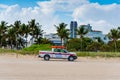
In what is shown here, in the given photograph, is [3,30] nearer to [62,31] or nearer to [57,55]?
[62,31]

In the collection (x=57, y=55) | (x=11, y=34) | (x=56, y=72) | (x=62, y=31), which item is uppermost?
(x=62, y=31)

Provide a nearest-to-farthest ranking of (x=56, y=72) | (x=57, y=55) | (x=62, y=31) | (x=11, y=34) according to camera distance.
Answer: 1. (x=56, y=72)
2. (x=57, y=55)
3. (x=62, y=31)
4. (x=11, y=34)

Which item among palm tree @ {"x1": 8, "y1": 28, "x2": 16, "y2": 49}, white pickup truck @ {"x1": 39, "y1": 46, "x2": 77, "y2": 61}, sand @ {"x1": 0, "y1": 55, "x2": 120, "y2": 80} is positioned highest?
palm tree @ {"x1": 8, "y1": 28, "x2": 16, "y2": 49}

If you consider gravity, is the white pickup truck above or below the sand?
above

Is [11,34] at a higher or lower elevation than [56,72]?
higher

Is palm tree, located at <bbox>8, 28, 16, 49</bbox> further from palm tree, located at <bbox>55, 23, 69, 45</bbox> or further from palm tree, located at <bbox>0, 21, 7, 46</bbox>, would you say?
palm tree, located at <bbox>55, 23, 69, 45</bbox>

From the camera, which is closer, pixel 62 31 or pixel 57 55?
pixel 57 55

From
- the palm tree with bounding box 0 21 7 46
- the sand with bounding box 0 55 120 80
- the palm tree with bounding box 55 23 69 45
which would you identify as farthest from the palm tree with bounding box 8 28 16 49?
the sand with bounding box 0 55 120 80

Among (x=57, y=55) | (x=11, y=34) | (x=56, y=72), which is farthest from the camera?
(x=11, y=34)

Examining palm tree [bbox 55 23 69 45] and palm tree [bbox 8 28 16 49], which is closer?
palm tree [bbox 55 23 69 45]

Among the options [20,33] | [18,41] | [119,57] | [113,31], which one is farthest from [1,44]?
[119,57]

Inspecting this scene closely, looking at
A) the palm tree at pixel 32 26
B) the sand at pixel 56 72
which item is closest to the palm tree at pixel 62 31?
the palm tree at pixel 32 26

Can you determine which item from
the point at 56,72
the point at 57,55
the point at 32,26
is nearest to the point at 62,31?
the point at 32,26

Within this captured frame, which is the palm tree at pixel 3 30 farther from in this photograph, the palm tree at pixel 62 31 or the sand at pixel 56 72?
the sand at pixel 56 72
